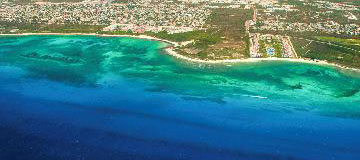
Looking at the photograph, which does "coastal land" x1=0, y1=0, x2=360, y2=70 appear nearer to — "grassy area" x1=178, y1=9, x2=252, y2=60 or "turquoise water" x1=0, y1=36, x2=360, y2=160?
"grassy area" x1=178, y1=9, x2=252, y2=60

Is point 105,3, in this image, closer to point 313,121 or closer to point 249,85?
point 249,85

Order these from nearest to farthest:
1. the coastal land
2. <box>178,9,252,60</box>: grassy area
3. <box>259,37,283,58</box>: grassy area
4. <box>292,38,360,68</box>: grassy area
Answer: <box>292,38,360,68</box>: grassy area
<box>178,9,252,60</box>: grassy area
<box>259,37,283,58</box>: grassy area
the coastal land

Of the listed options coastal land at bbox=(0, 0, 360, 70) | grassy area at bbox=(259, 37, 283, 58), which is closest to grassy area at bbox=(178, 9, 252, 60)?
coastal land at bbox=(0, 0, 360, 70)

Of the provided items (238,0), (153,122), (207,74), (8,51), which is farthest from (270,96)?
(238,0)

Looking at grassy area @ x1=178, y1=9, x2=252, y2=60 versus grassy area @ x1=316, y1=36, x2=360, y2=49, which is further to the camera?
grassy area @ x1=316, y1=36, x2=360, y2=49

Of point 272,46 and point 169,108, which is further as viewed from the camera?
point 272,46

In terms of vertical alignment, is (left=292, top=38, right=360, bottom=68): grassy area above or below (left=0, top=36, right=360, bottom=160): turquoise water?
above

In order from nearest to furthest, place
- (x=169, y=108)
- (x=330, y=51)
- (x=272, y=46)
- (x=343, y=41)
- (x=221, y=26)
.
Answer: (x=169, y=108) → (x=330, y=51) → (x=272, y=46) → (x=343, y=41) → (x=221, y=26)

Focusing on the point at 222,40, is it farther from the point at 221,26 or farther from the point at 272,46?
the point at 221,26

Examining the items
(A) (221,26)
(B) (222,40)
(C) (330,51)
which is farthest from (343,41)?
(A) (221,26)
